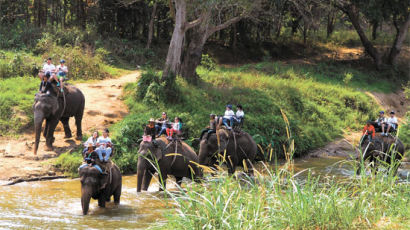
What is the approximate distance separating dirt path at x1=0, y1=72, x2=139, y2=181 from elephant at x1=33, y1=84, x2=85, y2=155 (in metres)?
0.35

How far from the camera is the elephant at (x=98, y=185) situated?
34.4 ft

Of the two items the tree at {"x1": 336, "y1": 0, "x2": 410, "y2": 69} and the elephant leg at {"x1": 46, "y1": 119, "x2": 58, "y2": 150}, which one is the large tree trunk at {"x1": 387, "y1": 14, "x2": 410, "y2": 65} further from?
the elephant leg at {"x1": 46, "y1": 119, "x2": 58, "y2": 150}

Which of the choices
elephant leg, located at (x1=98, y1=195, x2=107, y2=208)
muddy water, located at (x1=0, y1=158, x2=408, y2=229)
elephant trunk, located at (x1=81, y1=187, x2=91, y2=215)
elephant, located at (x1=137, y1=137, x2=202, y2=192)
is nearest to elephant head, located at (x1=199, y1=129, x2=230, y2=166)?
elephant, located at (x1=137, y1=137, x2=202, y2=192)

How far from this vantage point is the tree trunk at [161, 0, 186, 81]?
67.1ft

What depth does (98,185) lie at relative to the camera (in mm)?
10797

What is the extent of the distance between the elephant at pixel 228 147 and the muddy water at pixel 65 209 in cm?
177

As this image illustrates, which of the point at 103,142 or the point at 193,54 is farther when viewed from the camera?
the point at 193,54

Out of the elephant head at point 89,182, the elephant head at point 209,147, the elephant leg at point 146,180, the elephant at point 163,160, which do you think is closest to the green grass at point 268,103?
the elephant head at point 209,147

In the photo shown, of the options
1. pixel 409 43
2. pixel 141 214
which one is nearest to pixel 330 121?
pixel 141 214

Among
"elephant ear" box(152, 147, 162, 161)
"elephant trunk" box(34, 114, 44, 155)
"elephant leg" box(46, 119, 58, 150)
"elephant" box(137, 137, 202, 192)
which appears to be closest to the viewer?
"elephant" box(137, 137, 202, 192)

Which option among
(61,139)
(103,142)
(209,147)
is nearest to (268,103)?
(209,147)

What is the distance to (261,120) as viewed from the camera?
20312 millimetres

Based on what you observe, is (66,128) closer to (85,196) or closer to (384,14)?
(85,196)

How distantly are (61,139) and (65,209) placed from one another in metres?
5.96
